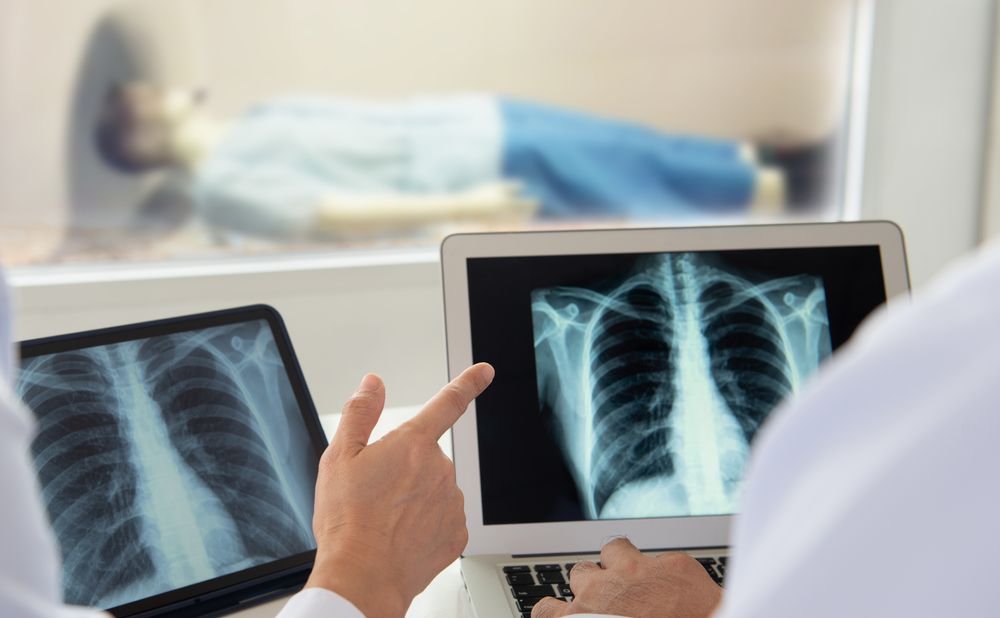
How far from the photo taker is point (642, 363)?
97 centimetres

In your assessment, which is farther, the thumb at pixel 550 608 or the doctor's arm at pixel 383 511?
the thumb at pixel 550 608

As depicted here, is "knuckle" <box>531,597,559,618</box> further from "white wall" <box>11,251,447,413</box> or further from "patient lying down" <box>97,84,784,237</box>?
"patient lying down" <box>97,84,784,237</box>

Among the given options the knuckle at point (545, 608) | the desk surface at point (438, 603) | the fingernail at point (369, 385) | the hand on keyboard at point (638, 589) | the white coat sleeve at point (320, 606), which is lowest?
the desk surface at point (438, 603)

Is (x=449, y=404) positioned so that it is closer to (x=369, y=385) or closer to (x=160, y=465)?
(x=369, y=385)

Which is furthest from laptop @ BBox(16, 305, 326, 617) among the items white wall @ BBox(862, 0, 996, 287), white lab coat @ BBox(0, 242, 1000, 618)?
white wall @ BBox(862, 0, 996, 287)

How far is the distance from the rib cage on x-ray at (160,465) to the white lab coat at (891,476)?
23.8 inches

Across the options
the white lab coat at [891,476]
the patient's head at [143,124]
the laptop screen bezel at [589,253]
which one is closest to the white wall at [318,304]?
the patient's head at [143,124]

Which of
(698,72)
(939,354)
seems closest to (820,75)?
(698,72)

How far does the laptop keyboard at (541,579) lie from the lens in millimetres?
851

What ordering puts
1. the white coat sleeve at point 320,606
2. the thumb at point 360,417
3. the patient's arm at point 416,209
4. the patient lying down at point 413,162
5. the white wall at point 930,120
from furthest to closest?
the white wall at point 930,120 → the patient's arm at point 416,209 → the patient lying down at point 413,162 → the thumb at point 360,417 → the white coat sleeve at point 320,606

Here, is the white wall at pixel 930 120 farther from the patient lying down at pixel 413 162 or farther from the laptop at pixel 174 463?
the laptop at pixel 174 463

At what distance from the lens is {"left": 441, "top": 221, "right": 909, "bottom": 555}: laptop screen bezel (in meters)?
0.93

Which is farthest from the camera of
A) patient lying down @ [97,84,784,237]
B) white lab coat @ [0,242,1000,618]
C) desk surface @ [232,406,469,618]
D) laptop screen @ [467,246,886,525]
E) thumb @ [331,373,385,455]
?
patient lying down @ [97,84,784,237]

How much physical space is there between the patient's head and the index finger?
1489mm
